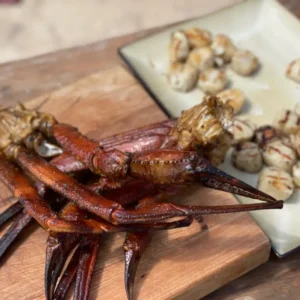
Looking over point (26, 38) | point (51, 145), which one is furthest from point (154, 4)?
point (51, 145)

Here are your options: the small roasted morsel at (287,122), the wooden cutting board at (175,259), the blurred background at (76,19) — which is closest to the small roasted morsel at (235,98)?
the small roasted morsel at (287,122)

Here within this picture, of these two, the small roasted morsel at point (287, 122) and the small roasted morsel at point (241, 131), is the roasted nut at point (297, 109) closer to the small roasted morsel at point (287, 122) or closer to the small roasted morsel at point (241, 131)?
the small roasted morsel at point (287, 122)

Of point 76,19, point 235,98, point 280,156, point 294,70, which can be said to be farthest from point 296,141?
point 76,19

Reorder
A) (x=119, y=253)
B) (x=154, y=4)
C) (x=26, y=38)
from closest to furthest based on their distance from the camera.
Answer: (x=119, y=253)
(x=26, y=38)
(x=154, y=4)

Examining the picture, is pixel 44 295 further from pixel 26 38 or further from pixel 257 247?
pixel 26 38

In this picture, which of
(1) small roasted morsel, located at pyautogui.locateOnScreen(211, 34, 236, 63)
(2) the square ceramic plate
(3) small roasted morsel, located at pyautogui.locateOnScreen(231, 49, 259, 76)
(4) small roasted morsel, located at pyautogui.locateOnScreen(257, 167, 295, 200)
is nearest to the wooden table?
(2) the square ceramic plate
